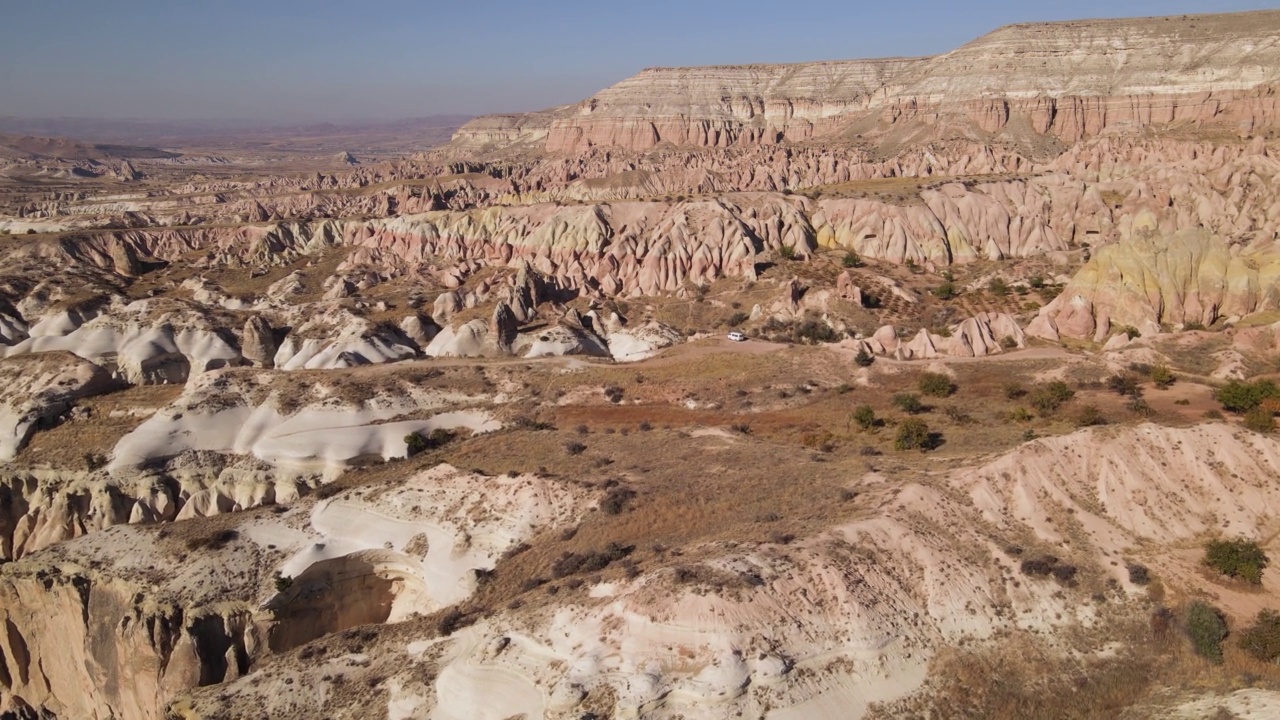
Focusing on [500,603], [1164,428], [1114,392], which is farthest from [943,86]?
[500,603]

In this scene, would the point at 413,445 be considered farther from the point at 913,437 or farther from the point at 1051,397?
the point at 1051,397

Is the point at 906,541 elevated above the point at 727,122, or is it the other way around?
the point at 727,122

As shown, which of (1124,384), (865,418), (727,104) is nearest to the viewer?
(865,418)

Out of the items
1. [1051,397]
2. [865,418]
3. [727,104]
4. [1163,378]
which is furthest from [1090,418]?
[727,104]

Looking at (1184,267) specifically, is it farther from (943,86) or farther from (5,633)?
(943,86)

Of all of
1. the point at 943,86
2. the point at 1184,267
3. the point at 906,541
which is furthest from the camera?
the point at 943,86

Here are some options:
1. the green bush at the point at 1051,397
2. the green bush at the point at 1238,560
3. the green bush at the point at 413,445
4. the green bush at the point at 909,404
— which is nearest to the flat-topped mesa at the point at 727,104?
the green bush at the point at 1051,397

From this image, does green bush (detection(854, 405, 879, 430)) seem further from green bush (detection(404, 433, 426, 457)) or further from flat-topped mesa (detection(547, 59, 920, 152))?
flat-topped mesa (detection(547, 59, 920, 152))
